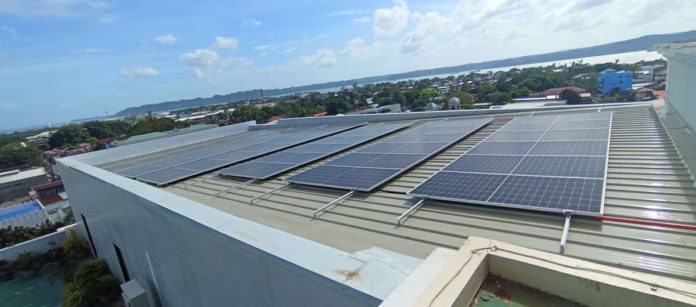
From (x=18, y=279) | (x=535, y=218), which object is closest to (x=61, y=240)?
(x=18, y=279)

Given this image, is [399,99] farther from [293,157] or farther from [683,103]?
[683,103]

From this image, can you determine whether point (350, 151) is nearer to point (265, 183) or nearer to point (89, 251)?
point (265, 183)

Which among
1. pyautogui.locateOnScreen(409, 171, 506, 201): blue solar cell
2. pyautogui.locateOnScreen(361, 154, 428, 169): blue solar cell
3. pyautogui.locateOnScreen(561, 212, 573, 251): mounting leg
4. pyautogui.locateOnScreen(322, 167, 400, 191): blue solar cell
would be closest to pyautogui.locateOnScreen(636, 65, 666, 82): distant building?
pyautogui.locateOnScreen(361, 154, 428, 169): blue solar cell

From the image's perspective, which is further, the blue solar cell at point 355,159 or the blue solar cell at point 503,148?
the blue solar cell at point 355,159

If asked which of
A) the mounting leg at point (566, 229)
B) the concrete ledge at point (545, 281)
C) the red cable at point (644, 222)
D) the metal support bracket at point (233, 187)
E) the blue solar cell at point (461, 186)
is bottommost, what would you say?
the metal support bracket at point (233, 187)

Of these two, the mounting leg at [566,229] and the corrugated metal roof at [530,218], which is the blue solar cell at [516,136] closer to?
the corrugated metal roof at [530,218]

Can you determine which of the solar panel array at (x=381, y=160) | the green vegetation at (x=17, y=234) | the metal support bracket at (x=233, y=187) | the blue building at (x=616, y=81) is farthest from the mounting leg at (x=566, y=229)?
the blue building at (x=616, y=81)

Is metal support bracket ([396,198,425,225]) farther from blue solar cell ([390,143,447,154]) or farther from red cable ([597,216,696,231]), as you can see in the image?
blue solar cell ([390,143,447,154])
